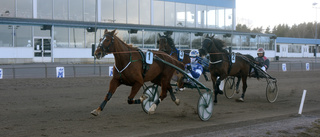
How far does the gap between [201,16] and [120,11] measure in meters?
10.9

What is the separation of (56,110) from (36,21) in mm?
22065

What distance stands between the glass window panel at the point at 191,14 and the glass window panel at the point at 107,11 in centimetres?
972

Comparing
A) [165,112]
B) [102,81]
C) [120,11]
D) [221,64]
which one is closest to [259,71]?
[221,64]

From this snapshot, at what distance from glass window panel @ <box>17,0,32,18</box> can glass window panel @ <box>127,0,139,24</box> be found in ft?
32.7

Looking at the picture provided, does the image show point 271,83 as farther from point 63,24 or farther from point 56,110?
point 63,24

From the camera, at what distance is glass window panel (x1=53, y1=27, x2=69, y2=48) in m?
30.7

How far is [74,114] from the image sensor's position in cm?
823

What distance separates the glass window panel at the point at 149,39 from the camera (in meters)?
35.1

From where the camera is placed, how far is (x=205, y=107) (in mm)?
7828

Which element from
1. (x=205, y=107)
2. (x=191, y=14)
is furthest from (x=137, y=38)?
(x=205, y=107)

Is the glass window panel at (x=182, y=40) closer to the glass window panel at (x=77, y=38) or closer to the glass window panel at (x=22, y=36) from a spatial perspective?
the glass window panel at (x=77, y=38)

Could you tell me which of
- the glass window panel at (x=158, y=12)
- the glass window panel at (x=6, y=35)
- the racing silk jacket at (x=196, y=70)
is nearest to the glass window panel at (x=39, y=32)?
the glass window panel at (x=6, y=35)

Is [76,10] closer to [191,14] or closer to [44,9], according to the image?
[44,9]

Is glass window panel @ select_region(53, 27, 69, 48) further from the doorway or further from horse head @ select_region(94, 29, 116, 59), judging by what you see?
horse head @ select_region(94, 29, 116, 59)
